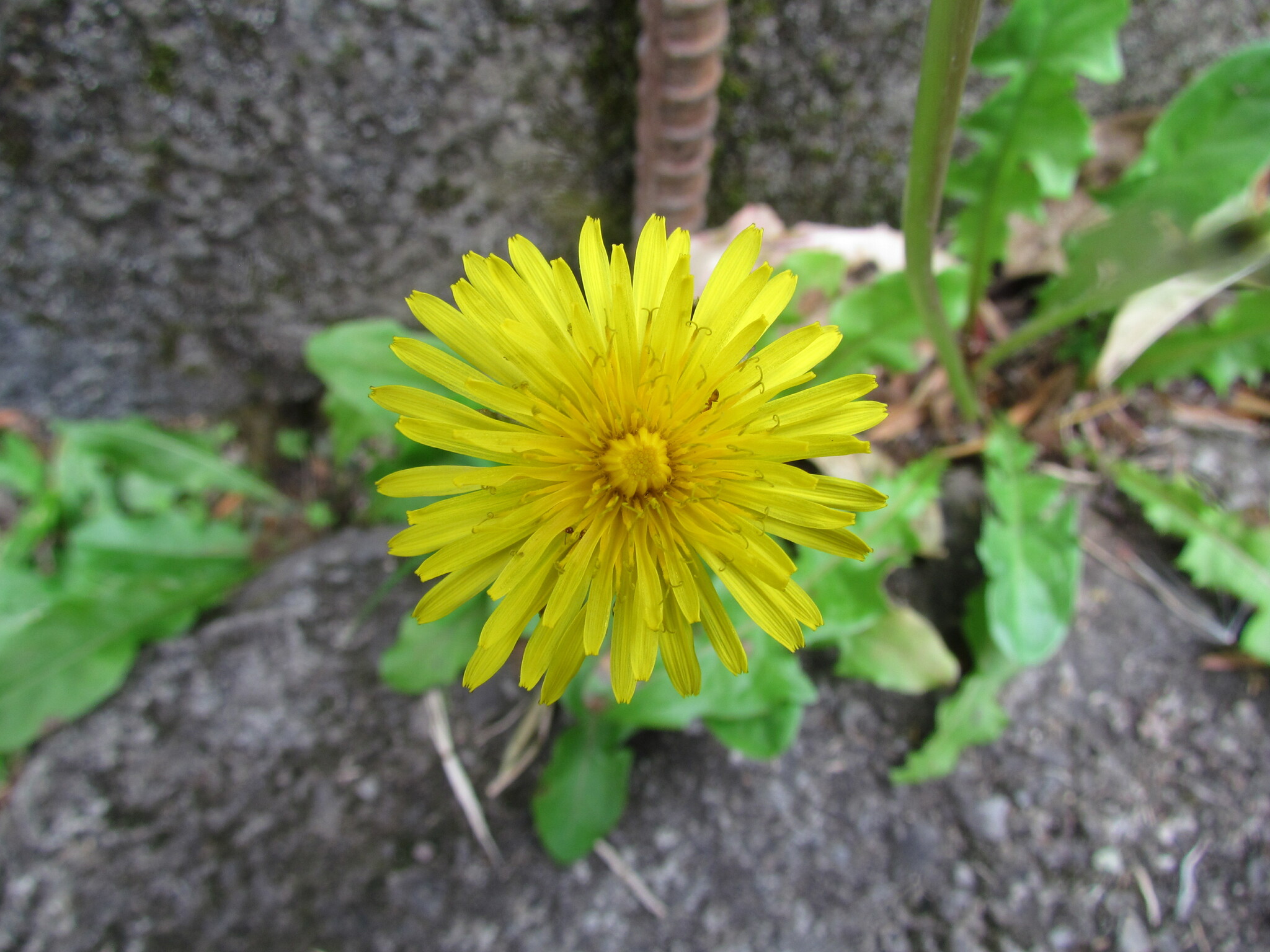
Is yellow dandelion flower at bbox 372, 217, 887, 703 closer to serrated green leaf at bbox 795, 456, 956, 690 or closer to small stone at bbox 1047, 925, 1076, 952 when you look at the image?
serrated green leaf at bbox 795, 456, 956, 690

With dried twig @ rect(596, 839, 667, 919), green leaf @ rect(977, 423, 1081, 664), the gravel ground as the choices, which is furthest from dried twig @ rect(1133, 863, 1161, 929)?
dried twig @ rect(596, 839, 667, 919)

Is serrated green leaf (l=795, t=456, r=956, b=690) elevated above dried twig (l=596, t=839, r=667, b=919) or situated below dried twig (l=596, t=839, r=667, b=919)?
above

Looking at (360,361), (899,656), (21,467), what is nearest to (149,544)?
(21,467)

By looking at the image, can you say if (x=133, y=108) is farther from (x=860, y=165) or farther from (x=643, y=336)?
(x=860, y=165)

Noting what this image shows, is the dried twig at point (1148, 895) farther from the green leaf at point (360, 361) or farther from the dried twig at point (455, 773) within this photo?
the green leaf at point (360, 361)

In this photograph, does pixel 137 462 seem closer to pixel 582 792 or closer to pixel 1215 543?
pixel 582 792
